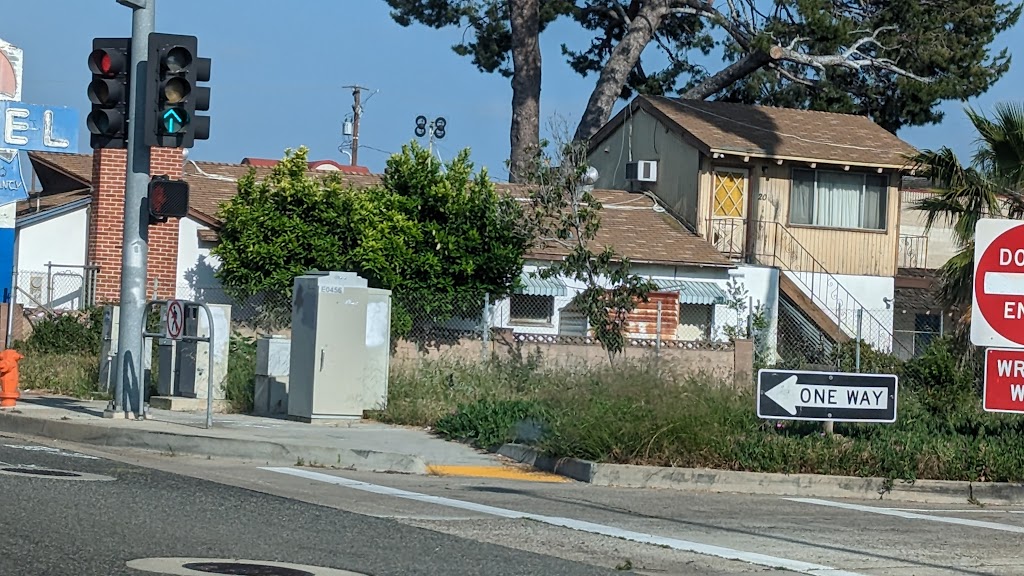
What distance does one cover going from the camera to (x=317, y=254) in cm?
2612

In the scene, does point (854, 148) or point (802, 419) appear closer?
point (802, 419)

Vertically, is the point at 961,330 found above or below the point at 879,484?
above

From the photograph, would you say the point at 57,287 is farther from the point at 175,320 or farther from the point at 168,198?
the point at 168,198

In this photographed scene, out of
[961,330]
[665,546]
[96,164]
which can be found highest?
[96,164]

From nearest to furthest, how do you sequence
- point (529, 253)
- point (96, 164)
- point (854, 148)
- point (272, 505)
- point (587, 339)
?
point (272, 505) → point (587, 339) → point (96, 164) → point (529, 253) → point (854, 148)

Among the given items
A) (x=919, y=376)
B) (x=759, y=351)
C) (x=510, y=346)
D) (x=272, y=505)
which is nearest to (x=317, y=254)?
(x=510, y=346)

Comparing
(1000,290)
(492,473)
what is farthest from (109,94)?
(1000,290)

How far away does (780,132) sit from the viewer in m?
35.6

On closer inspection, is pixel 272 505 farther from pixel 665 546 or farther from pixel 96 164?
pixel 96 164

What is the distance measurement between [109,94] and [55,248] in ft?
45.5

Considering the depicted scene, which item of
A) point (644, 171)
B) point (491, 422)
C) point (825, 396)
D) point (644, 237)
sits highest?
point (644, 171)

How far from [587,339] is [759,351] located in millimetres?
4851

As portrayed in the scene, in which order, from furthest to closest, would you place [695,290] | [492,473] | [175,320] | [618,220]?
[618,220], [695,290], [175,320], [492,473]

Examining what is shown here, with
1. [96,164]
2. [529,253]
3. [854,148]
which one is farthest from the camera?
[854,148]
